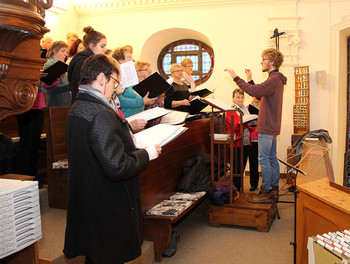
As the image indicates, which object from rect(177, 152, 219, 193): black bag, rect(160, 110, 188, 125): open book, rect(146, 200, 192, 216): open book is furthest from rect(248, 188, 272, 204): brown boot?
rect(160, 110, 188, 125): open book

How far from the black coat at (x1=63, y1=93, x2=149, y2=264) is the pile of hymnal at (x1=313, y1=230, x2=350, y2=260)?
2.91 feet

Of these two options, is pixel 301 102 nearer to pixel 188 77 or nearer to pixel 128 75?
pixel 188 77

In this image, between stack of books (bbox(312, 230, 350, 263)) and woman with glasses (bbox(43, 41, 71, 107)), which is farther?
woman with glasses (bbox(43, 41, 71, 107))

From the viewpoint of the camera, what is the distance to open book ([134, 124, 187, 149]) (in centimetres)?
201

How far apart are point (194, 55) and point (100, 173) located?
5889 millimetres

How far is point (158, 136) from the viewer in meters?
2.08

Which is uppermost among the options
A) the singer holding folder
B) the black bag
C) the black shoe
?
the singer holding folder

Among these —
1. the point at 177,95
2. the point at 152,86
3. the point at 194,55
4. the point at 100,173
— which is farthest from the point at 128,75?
the point at 194,55

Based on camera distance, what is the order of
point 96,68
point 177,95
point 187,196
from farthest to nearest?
Result: point 177,95
point 187,196
point 96,68

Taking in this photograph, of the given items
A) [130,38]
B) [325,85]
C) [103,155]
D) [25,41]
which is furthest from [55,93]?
[325,85]

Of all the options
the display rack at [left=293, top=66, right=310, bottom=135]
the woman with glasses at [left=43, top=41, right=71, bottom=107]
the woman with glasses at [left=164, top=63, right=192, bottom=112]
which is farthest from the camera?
the display rack at [left=293, top=66, right=310, bottom=135]

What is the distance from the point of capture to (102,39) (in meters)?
2.94

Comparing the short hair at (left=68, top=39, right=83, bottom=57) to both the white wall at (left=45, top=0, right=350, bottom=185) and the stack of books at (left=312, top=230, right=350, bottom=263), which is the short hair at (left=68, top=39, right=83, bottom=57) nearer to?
the white wall at (left=45, top=0, right=350, bottom=185)

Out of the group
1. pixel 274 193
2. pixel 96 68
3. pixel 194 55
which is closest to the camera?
pixel 96 68
